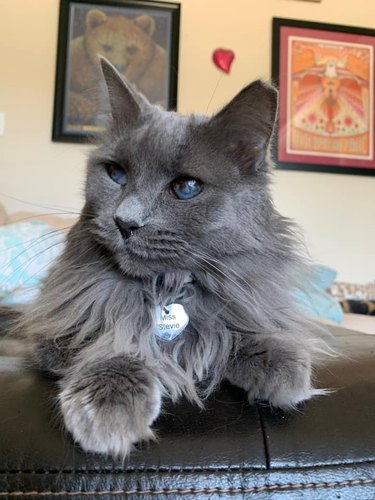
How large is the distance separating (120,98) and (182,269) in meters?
0.41

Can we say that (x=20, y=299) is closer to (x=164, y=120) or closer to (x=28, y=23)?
(x=164, y=120)

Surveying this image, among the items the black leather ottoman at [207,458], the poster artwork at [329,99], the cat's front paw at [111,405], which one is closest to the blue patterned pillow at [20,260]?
the cat's front paw at [111,405]

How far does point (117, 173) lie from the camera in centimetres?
91

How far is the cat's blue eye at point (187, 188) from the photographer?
2.68 feet

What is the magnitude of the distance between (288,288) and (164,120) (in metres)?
0.43

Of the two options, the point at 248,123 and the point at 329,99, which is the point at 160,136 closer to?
the point at 248,123

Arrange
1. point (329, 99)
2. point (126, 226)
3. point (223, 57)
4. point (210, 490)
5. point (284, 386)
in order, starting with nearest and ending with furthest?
point (210, 490) < point (284, 386) < point (126, 226) < point (223, 57) < point (329, 99)

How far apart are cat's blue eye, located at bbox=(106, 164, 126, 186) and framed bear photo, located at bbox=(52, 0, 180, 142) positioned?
185 cm

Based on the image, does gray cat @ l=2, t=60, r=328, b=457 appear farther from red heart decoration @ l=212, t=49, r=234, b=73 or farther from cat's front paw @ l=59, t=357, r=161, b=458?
red heart decoration @ l=212, t=49, r=234, b=73

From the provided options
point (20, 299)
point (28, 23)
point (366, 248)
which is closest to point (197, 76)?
point (28, 23)

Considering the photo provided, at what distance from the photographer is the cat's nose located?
30.3 inches

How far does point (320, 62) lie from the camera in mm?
2875

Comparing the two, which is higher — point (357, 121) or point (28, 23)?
point (28, 23)

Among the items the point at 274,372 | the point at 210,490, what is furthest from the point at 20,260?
the point at 210,490
